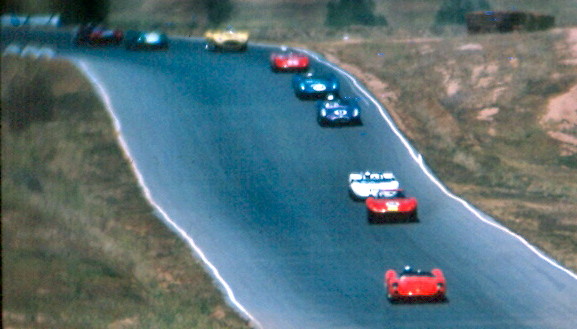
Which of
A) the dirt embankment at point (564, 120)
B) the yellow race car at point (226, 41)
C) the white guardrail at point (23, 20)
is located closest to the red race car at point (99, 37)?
the yellow race car at point (226, 41)

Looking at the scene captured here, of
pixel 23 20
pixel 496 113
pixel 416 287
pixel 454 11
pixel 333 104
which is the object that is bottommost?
pixel 454 11

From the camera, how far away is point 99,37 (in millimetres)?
58812

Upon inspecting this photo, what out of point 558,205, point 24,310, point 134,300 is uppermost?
point 24,310

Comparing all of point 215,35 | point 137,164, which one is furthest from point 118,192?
point 215,35

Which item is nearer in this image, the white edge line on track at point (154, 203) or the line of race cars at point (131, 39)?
the white edge line on track at point (154, 203)

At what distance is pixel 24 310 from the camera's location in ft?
57.0

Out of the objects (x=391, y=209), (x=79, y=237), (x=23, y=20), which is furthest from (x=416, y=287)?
(x=23, y=20)

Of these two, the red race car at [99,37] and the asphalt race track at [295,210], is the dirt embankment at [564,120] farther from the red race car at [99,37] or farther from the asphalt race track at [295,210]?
the red race car at [99,37]

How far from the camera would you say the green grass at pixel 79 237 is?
19.1 meters

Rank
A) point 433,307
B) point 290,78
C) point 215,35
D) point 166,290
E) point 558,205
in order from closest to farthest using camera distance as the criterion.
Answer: point 433,307
point 166,290
point 558,205
point 290,78
point 215,35

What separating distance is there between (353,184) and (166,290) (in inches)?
418

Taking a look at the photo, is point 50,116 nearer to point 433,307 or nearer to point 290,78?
point 290,78

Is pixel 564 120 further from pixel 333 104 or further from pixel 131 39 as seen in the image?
pixel 131 39

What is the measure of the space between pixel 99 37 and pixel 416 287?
124ft
